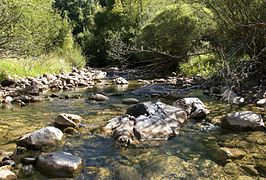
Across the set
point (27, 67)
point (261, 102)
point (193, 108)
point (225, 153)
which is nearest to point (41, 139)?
point (225, 153)

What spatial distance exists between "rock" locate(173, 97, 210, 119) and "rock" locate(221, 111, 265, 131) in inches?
34.9

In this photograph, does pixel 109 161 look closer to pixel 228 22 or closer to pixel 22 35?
pixel 228 22

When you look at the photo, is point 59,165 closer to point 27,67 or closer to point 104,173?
point 104,173

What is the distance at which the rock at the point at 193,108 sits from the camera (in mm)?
7977

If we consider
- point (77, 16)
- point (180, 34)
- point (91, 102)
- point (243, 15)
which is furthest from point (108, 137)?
point (77, 16)

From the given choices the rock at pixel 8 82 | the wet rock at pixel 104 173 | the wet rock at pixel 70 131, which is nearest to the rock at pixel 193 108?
the wet rock at pixel 70 131

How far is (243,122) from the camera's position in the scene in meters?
6.89

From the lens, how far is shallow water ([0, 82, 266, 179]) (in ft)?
16.2

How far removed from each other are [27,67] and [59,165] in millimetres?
12339

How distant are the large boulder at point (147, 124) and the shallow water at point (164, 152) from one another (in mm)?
203

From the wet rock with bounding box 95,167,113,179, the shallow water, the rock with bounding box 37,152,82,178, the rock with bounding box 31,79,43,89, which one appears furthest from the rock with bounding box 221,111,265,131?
the rock with bounding box 31,79,43,89

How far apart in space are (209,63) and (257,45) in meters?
5.10

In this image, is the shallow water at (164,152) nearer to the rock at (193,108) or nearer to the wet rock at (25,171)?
the wet rock at (25,171)

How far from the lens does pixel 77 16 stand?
56.2m
